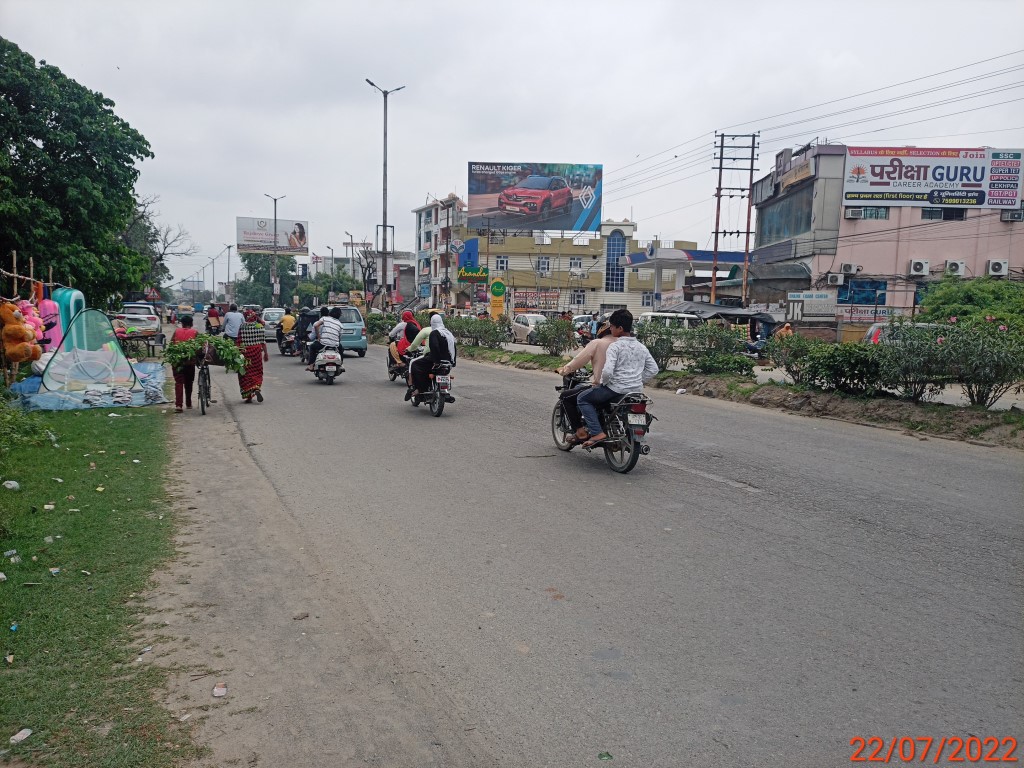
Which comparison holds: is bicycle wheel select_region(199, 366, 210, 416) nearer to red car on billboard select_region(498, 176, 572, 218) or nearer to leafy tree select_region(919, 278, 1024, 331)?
leafy tree select_region(919, 278, 1024, 331)

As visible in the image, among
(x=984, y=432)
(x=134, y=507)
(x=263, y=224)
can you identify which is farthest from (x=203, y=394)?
(x=263, y=224)

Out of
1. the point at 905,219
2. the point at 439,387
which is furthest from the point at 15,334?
the point at 905,219

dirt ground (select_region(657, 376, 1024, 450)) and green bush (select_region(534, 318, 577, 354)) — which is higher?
green bush (select_region(534, 318, 577, 354))

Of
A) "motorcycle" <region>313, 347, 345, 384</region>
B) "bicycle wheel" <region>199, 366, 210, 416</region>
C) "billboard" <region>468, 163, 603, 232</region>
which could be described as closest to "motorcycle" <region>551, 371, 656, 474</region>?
"bicycle wheel" <region>199, 366, 210, 416</region>

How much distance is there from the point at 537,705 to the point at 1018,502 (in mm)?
5809

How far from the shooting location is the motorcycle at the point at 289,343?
88.6ft

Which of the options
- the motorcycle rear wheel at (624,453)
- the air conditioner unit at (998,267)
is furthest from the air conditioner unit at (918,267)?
the motorcycle rear wheel at (624,453)

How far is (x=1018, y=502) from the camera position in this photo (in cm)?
707

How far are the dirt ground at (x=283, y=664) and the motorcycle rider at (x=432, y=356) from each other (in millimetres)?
6655

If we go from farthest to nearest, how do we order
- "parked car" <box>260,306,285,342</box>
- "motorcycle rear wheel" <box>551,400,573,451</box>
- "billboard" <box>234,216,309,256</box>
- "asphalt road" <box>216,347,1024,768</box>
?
"billboard" <box>234,216,309,256</box> → "parked car" <box>260,306,285,342</box> → "motorcycle rear wheel" <box>551,400,573,451</box> → "asphalt road" <box>216,347,1024,768</box>

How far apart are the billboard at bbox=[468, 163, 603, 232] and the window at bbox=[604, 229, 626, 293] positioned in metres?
8.92

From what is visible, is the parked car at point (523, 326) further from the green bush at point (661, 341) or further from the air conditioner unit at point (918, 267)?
the air conditioner unit at point (918, 267)

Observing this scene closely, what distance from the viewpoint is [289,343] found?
2714 centimetres

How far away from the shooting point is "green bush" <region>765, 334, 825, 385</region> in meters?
13.8
